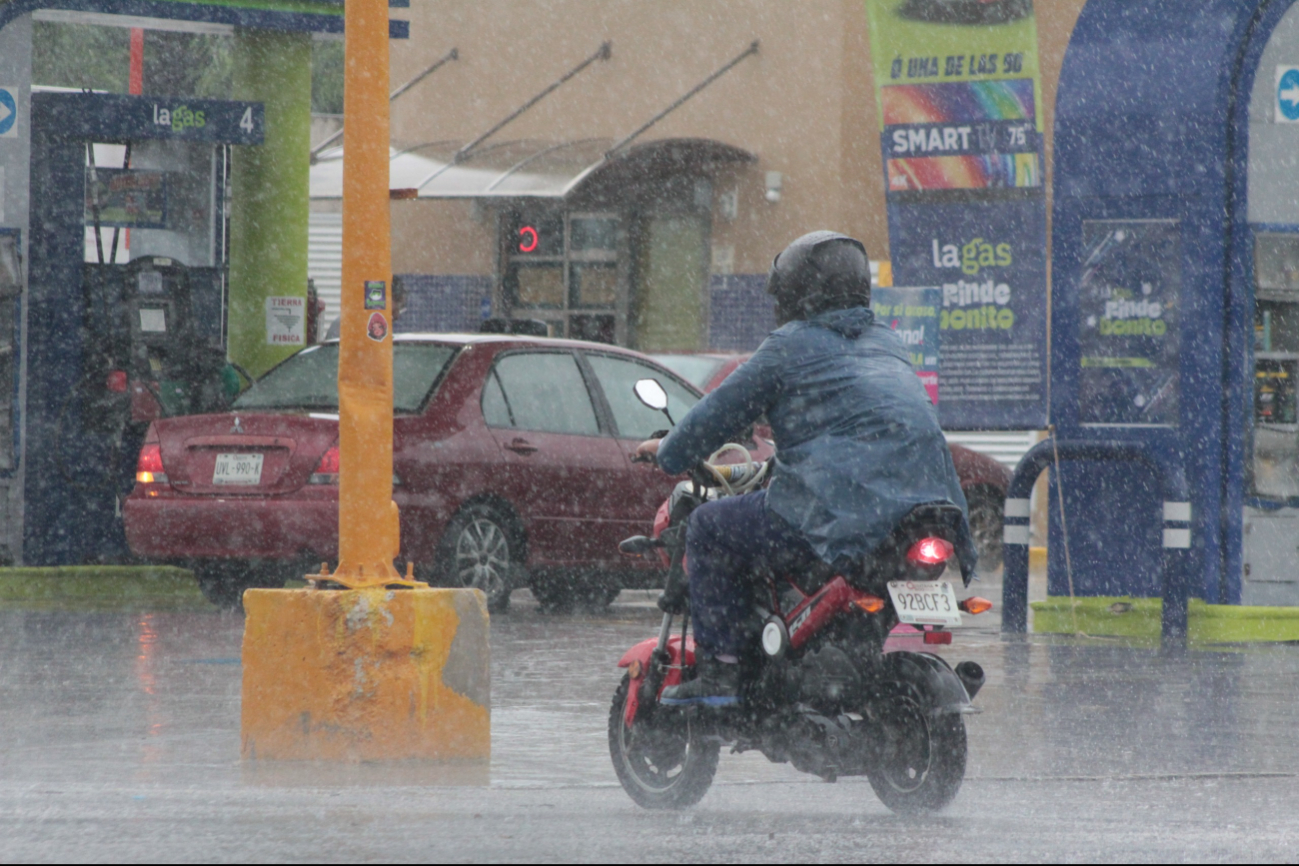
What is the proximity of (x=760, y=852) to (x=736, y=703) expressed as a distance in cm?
76

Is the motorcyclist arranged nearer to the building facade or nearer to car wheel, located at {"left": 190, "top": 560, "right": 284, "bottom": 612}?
car wheel, located at {"left": 190, "top": 560, "right": 284, "bottom": 612}

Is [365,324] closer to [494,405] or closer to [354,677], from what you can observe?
[354,677]

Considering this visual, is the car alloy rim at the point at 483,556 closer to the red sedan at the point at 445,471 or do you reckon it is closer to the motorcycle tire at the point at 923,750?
the red sedan at the point at 445,471

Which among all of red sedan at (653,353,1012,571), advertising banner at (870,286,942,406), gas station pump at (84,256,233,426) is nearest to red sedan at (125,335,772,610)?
gas station pump at (84,256,233,426)

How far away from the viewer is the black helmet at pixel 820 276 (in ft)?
21.2

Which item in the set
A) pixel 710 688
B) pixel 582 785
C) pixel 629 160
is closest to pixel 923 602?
pixel 710 688

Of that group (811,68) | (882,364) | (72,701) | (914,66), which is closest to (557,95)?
(811,68)

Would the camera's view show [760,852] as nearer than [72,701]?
Yes

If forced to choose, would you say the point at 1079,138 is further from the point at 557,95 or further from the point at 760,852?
the point at 557,95

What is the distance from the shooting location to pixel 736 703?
627 cm

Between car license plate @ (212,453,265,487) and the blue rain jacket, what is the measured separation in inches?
235

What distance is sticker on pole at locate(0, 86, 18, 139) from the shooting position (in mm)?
13805

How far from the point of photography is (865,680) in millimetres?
6086

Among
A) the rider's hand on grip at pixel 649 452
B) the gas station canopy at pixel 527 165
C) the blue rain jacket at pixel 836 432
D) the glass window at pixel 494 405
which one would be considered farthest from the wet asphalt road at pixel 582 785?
the gas station canopy at pixel 527 165
